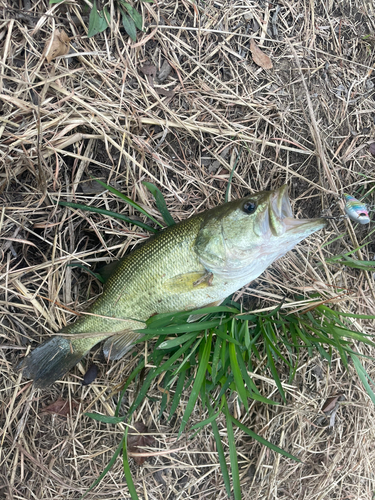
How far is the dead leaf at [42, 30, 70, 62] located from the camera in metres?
2.38

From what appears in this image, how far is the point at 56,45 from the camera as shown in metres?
2.40

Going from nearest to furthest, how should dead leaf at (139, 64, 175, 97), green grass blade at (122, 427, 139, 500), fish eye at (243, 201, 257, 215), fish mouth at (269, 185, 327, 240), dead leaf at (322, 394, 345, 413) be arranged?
fish mouth at (269, 185, 327, 240)
fish eye at (243, 201, 257, 215)
green grass blade at (122, 427, 139, 500)
dead leaf at (139, 64, 175, 97)
dead leaf at (322, 394, 345, 413)

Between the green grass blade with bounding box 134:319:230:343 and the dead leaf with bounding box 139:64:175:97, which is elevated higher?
the dead leaf with bounding box 139:64:175:97

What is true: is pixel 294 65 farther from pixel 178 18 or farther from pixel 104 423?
pixel 104 423

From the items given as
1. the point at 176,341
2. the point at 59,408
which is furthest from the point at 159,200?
the point at 59,408

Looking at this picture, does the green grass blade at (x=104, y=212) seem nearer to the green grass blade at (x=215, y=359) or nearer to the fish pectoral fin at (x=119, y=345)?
the fish pectoral fin at (x=119, y=345)

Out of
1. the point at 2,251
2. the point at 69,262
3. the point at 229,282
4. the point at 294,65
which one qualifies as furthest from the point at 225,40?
the point at 2,251

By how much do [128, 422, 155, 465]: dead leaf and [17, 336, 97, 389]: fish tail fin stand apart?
34.6 inches

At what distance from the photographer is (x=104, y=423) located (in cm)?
271

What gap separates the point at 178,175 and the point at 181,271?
0.99 meters

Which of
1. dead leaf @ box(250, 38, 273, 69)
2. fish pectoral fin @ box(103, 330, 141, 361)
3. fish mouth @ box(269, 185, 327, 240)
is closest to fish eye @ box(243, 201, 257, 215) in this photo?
fish mouth @ box(269, 185, 327, 240)

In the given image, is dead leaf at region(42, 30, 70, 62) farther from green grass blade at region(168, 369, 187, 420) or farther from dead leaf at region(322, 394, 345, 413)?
dead leaf at region(322, 394, 345, 413)

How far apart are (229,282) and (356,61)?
2.80m

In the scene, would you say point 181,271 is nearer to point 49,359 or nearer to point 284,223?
point 284,223
